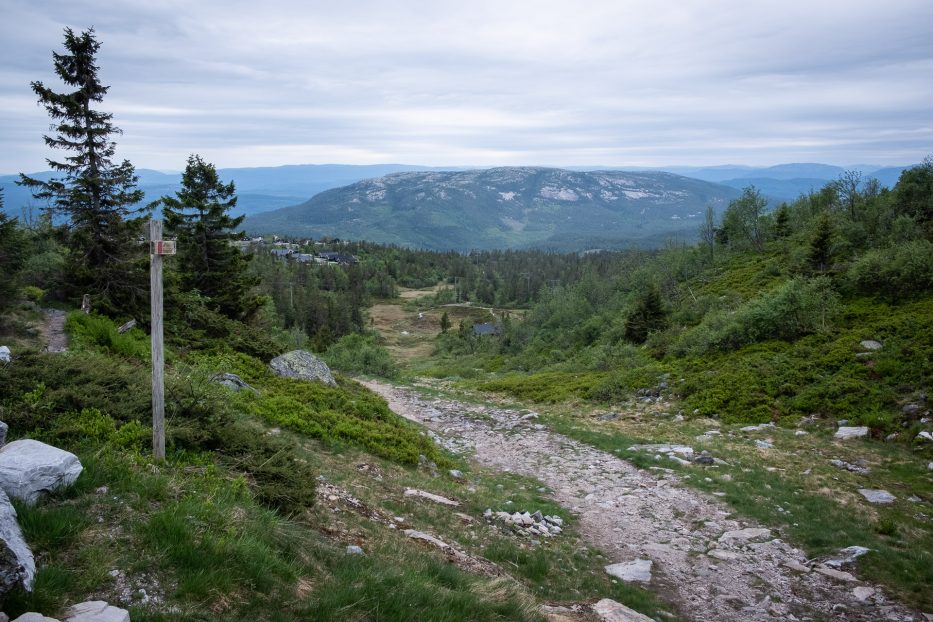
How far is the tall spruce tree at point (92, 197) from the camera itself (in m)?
19.2

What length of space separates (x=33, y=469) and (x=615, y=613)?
26.7ft

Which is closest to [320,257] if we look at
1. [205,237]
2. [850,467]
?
[205,237]

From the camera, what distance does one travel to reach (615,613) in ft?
25.4

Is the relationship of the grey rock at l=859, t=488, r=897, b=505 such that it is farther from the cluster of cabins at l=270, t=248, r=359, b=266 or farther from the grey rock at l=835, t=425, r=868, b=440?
the cluster of cabins at l=270, t=248, r=359, b=266

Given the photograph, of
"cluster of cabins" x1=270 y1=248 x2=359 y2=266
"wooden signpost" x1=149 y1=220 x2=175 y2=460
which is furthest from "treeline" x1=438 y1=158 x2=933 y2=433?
"cluster of cabins" x1=270 y1=248 x2=359 y2=266

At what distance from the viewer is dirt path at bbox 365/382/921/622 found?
28.1ft

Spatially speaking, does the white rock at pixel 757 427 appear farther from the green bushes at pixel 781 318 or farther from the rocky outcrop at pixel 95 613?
the rocky outcrop at pixel 95 613

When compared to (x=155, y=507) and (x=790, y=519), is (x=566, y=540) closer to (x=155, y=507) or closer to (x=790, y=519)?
(x=790, y=519)

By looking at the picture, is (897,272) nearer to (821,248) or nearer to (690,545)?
(821,248)

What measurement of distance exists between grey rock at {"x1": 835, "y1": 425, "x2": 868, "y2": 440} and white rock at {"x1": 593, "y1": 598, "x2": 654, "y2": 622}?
46.4 ft

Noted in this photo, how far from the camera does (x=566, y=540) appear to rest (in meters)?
10.8

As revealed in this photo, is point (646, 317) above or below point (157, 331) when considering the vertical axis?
below

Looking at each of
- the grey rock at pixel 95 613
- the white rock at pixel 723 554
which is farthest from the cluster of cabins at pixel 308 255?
the grey rock at pixel 95 613

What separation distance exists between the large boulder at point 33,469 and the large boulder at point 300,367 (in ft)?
47.6
